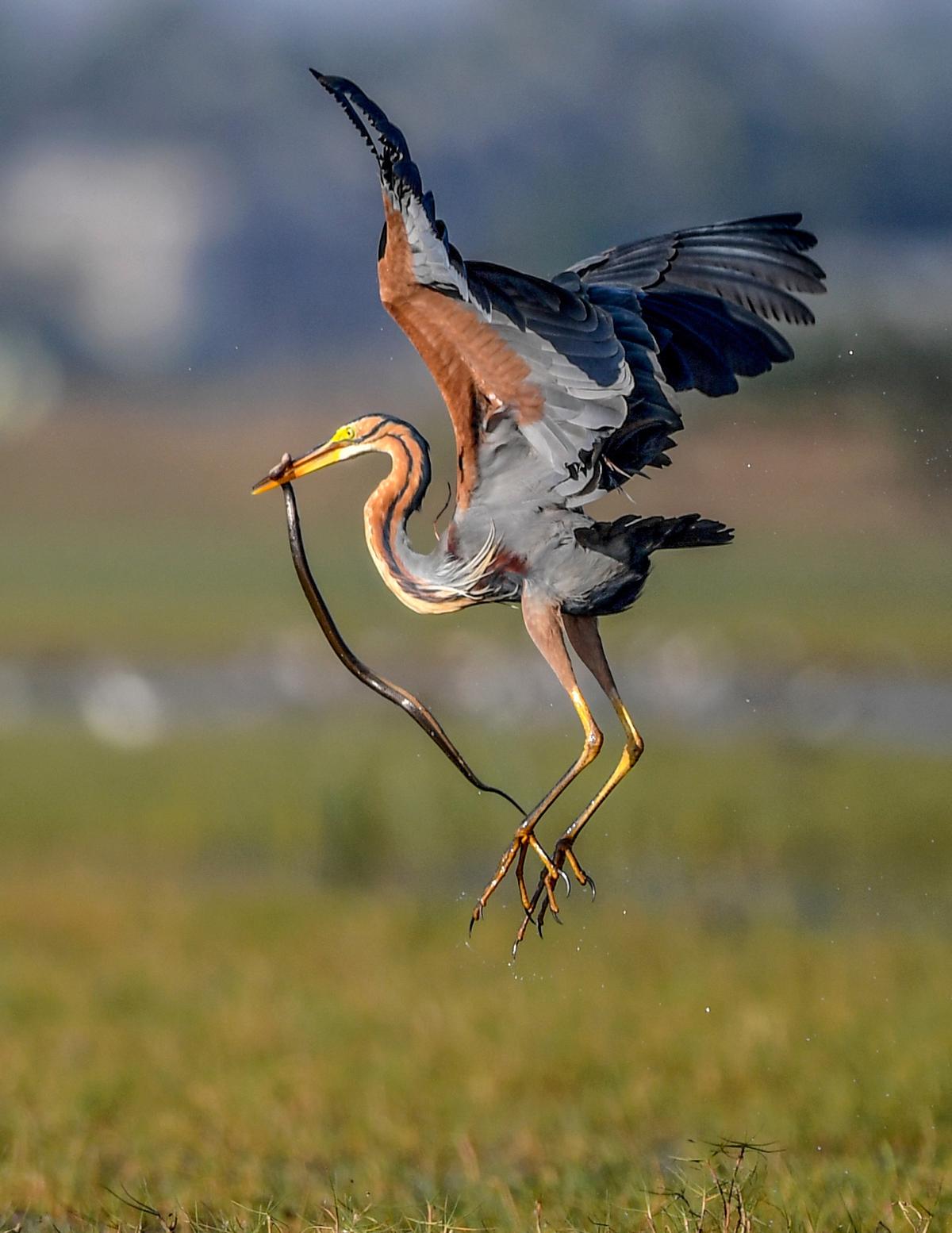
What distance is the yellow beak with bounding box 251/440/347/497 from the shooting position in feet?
9.20

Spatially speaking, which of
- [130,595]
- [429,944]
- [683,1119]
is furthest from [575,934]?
[130,595]

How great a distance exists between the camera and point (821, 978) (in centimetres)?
972

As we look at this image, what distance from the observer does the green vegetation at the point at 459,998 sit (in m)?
5.25

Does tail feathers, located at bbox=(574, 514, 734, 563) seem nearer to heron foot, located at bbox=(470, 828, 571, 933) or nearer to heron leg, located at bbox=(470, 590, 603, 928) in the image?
heron leg, located at bbox=(470, 590, 603, 928)

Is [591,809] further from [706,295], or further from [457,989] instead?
[457,989]

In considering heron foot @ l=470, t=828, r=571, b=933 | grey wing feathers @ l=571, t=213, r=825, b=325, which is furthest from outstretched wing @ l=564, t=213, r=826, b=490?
heron foot @ l=470, t=828, r=571, b=933

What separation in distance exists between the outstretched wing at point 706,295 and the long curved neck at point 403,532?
41 cm

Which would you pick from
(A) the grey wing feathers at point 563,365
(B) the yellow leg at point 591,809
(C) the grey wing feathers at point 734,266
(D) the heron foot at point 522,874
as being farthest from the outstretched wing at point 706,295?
(D) the heron foot at point 522,874

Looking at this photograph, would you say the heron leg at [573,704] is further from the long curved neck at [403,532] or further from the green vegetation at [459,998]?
the green vegetation at [459,998]

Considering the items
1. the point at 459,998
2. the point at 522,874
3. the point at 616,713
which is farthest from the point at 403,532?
the point at 459,998

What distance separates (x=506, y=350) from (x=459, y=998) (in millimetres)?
7009

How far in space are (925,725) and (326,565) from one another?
42.1ft

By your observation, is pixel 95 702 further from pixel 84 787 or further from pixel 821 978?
pixel 821 978

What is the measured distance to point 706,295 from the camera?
3.25 m
